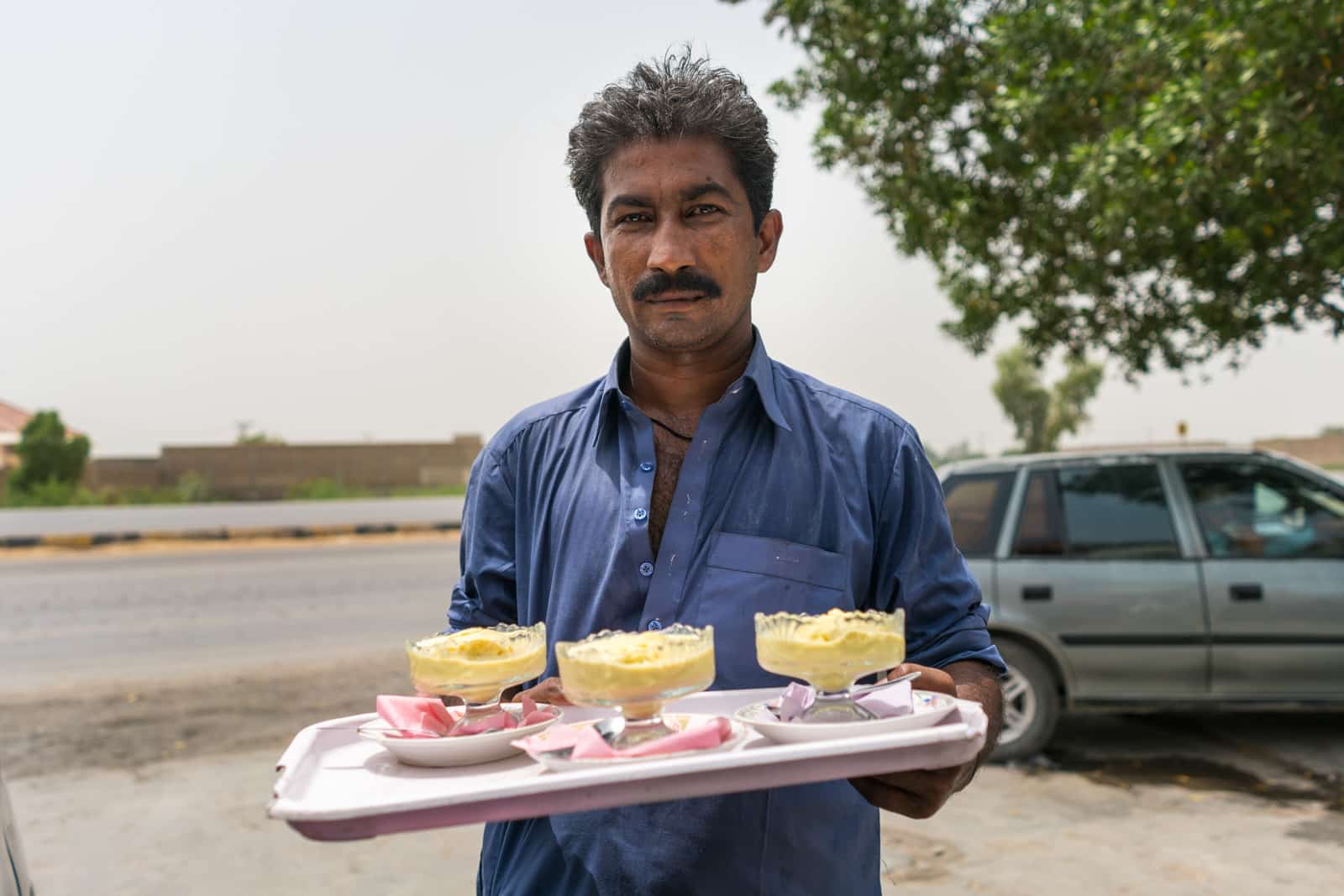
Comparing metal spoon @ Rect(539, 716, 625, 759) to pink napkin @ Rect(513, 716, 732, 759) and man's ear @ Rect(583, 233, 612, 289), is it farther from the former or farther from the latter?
man's ear @ Rect(583, 233, 612, 289)

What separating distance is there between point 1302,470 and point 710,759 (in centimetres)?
635

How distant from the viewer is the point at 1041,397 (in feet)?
125

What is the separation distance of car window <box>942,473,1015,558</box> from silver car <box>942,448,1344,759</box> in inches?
0.7

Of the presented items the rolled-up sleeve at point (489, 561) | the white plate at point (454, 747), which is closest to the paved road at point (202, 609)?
the rolled-up sleeve at point (489, 561)

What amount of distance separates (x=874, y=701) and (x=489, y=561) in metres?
0.88

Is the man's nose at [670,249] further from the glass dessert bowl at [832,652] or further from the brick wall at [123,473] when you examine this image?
the brick wall at [123,473]

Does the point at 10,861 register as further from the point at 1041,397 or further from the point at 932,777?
the point at 1041,397

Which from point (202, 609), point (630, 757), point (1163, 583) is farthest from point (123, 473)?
point (630, 757)

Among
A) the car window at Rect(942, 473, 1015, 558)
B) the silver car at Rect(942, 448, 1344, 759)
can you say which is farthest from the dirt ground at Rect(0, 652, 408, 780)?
the silver car at Rect(942, 448, 1344, 759)

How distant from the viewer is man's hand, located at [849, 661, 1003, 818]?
5.33ft

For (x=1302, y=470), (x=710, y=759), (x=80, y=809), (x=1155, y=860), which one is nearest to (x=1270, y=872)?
(x=1155, y=860)

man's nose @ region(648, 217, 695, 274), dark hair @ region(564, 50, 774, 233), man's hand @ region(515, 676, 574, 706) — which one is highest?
dark hair @ region(564, 50, 774, 233)

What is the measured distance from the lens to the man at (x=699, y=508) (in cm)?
191

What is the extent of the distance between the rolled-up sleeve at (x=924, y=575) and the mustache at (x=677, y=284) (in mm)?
455
